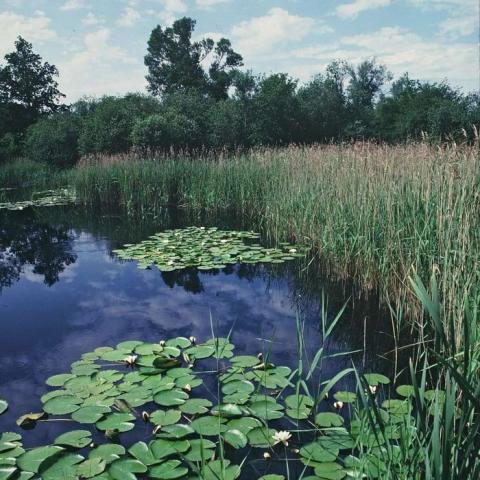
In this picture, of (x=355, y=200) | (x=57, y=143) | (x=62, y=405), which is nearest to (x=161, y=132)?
(x=57, y=143)

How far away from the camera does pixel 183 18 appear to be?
129 ft

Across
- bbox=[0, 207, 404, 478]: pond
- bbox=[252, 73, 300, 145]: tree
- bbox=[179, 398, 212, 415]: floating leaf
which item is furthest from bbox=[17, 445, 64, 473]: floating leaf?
bbox=[252, 73, 300, 145]: tree

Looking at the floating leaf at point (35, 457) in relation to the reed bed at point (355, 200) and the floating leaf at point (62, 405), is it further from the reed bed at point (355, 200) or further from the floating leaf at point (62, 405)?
the reed bed at point (355, 200)

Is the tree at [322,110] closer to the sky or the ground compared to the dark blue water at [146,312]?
closer to the sky

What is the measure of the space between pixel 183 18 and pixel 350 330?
41.6 metres

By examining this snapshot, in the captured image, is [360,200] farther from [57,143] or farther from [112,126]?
[57,143]

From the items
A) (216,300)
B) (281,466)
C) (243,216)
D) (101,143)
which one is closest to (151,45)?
(101,143)

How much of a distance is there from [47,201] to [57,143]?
7.51 meters

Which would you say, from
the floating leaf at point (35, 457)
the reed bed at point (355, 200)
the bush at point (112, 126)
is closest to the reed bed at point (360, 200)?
the reed bed at point (355, 200)

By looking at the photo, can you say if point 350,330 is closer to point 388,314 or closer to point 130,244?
point 388,314

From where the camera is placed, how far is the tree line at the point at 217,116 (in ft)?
55.4

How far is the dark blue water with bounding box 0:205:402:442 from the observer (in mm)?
3439

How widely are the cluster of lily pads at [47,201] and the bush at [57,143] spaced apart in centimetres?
442

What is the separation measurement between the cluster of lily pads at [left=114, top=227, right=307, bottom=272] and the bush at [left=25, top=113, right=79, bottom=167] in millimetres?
13685
